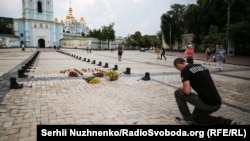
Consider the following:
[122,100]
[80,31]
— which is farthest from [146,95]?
[80,31]

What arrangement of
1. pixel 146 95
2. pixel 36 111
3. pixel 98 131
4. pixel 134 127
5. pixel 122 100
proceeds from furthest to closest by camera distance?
pixel 146 95 < pixel 122 100 < pixel 36 111 < pixel 134 127 < pixel 98 131

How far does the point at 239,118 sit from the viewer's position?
5.19 metres

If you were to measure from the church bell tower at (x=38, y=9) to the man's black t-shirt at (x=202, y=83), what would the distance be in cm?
7443

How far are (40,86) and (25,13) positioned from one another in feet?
228

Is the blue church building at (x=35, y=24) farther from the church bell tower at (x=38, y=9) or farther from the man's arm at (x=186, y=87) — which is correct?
the man's arm at (x=186, y=87)

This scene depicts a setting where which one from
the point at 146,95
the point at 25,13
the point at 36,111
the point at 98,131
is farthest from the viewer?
the point at 25,13

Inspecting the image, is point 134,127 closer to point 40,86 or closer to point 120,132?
point 120,132

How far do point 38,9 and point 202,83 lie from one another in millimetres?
75956

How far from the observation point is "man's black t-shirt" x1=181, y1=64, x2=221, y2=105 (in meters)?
4.03

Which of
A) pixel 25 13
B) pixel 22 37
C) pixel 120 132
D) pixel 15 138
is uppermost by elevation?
pixel 25 13

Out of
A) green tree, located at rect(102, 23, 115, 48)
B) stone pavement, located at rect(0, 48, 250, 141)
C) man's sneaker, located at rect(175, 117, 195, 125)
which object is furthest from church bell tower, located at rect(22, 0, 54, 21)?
man's sneaker, located at rect(175, 117, 195, 125)

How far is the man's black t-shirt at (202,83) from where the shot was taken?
4027 millimetres

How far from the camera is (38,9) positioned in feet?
233

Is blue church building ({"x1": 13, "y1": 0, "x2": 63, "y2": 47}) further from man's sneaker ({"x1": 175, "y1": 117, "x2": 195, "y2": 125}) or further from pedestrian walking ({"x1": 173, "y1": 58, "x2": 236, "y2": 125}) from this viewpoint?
pedestrian walking ({"x1": 173, "y1": 58, "x2": 236, "y2": 125})
